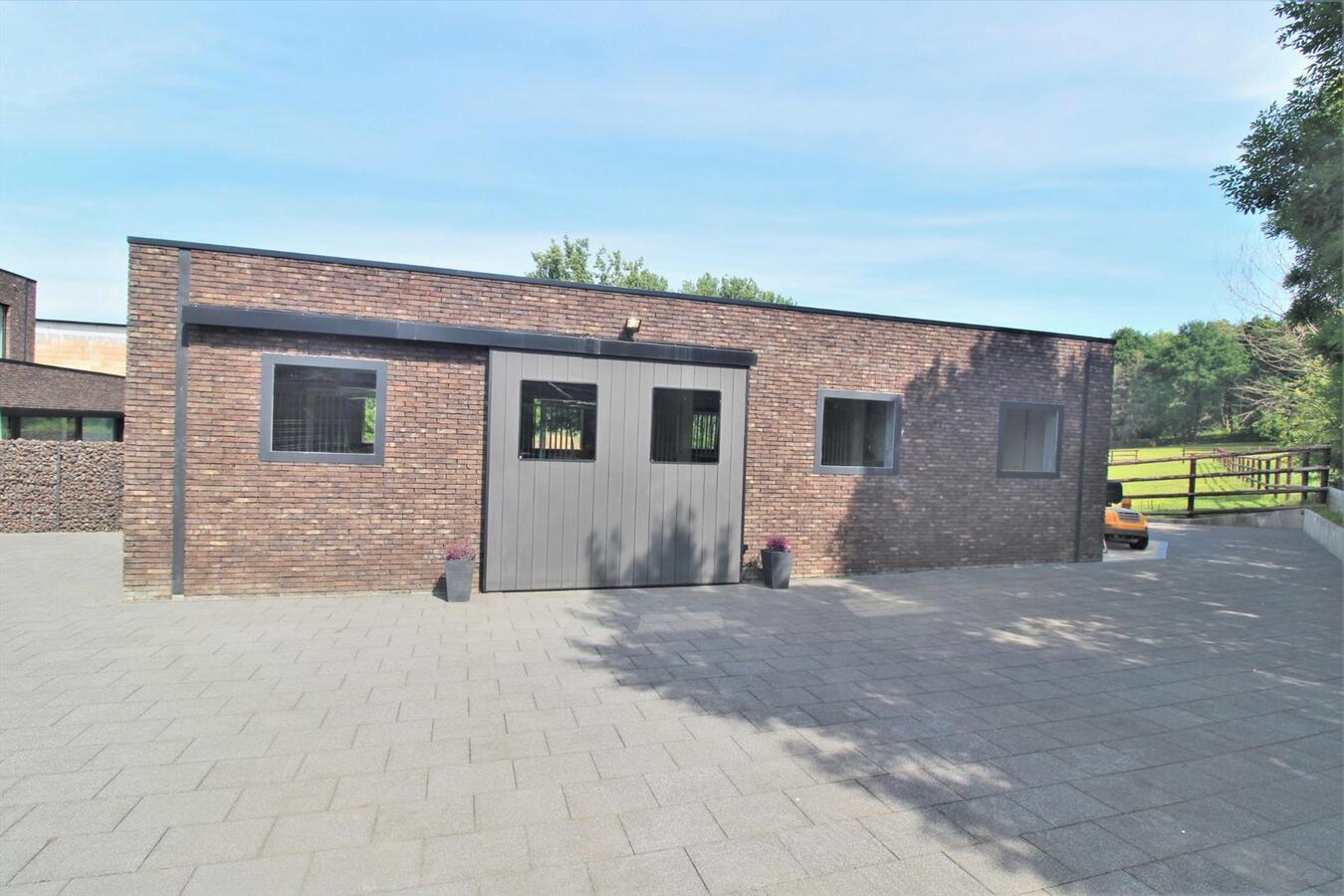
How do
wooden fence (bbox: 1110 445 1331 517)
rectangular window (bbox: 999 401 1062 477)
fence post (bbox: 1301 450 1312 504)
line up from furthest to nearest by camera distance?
fence post (bbox: 1301 450 1312 504) < wooden fence (bbox: 1110 445 1331 517) < rectangular window (bbox: 999 401 1062 477)

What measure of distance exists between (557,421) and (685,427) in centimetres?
172

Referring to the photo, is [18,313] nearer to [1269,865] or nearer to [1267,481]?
[1269,865]

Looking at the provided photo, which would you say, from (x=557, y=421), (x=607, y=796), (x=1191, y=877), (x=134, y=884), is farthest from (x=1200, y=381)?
(x=134, y=884)

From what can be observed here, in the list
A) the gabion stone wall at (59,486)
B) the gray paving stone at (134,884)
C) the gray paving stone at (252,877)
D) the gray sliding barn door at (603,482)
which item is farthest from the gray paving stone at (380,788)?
the gabion stone wall at (59,486)

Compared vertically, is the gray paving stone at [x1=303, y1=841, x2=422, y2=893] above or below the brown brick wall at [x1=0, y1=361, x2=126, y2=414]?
below

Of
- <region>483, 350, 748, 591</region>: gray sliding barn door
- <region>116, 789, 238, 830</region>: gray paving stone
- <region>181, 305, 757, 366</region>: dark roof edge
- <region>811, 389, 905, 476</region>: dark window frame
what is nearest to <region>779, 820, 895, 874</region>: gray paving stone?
<region>116, 789, 238, 830</region>: gray paving stone

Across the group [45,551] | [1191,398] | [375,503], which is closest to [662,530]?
[375,503]

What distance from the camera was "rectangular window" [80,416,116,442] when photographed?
17219 millimetres

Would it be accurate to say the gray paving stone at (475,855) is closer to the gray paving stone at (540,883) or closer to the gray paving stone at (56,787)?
the gray paving stone at (540,883)

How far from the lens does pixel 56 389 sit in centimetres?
1614

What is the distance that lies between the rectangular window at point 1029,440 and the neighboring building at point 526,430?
26 centimetres

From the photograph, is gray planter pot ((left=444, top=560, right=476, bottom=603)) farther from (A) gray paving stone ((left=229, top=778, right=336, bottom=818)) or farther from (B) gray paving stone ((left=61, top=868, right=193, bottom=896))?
(B) gray paving stone ((left=61, top=868, right=193, bottom=896))

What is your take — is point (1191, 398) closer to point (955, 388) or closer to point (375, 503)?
point (955, 388)

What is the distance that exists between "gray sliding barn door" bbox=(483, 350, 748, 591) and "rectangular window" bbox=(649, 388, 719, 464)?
27 mm
